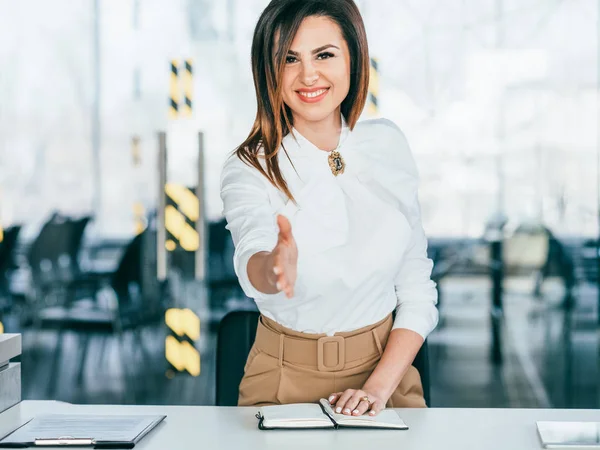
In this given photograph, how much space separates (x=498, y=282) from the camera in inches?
168

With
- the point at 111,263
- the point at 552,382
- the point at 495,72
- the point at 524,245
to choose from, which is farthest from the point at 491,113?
the point at 111,263

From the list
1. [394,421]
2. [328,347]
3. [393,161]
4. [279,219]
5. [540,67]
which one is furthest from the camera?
[540,67]

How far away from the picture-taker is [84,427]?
5.19 ft

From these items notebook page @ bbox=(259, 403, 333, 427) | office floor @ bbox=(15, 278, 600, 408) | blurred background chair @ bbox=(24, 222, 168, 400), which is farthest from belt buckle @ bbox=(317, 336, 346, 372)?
office floor @ bbox=(15, 278, 600, 408)

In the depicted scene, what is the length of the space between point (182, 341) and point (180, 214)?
60 cm

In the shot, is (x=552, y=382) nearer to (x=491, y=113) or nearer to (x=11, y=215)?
(x=491, y=113)

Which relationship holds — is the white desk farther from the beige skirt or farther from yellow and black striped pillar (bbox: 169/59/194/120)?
yellow and black striped pillar (bbox: 169/59/194/120)

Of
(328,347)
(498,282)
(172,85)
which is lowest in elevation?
(498,282)

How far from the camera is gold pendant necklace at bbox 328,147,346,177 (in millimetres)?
1928

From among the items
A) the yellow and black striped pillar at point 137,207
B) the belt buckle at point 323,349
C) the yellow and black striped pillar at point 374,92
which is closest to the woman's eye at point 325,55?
the belt buckle at point 323,349

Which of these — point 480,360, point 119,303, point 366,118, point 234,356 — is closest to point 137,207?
point 119,303

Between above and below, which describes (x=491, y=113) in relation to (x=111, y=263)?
above

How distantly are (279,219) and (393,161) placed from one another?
0.57 m

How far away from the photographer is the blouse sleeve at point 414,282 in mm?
1883
